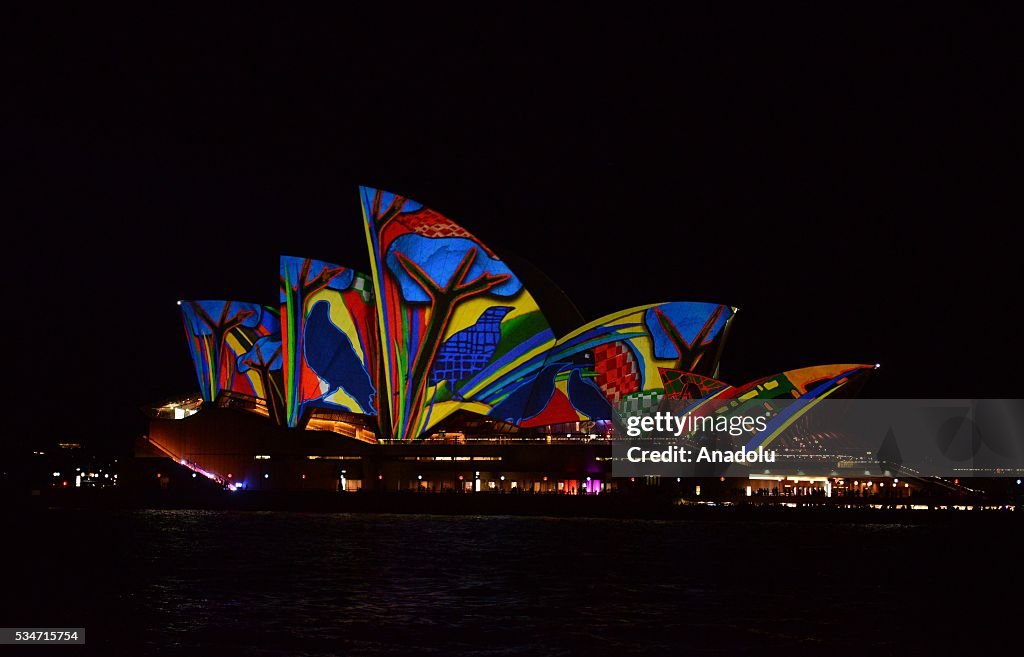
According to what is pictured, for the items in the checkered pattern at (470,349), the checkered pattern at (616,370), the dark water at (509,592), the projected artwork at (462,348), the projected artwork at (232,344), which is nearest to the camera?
the dark water at (509,592)

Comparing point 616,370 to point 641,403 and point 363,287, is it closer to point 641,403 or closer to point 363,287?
point 641,403

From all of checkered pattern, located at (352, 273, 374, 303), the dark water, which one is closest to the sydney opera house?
checkered pattern, located at (352, 273, 374, 303)

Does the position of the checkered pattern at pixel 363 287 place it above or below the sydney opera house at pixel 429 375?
above

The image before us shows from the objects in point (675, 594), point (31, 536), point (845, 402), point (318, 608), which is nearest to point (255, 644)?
point (318, 608)

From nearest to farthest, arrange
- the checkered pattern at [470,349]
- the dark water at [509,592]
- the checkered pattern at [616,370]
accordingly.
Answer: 1. the dark water at [509,592]
2. the checkered pattern at [470,349]
3. the checkered pattern at [616,370]

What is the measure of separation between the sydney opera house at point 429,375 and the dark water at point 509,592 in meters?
20.2

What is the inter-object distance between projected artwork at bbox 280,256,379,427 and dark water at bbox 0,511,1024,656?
23.0 meters

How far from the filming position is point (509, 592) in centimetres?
2958

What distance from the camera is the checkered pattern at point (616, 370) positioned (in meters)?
71.1

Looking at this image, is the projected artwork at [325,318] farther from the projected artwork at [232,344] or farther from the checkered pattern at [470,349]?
the projected artwork at [232,344]

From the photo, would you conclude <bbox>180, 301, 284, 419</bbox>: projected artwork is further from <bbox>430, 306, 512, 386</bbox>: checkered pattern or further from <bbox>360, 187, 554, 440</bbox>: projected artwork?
<bbox>430, 306, 512, 386</bbox>: checkered pattern

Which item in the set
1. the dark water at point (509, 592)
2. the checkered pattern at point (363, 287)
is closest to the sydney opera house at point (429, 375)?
the checkered pattern at point (363, 287)

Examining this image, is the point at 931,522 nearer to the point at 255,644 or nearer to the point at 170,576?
the point at 170,576

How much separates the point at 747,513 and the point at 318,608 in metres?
42.5
